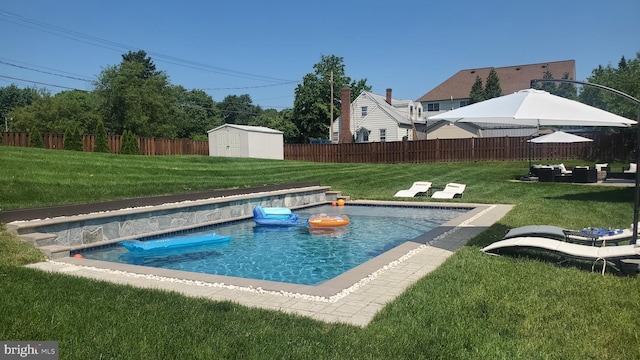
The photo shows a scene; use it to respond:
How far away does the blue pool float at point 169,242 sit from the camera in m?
8.96

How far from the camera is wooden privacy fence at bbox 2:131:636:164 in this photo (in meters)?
28.1

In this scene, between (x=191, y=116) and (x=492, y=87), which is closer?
(x=492, y=87)

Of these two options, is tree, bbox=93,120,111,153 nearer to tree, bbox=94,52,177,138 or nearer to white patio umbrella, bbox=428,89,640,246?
tree, bbox=94,52,177,138

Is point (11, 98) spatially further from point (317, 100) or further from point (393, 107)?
point (393, 107)

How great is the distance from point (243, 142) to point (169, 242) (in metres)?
23.3

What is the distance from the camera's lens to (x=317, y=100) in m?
51.8

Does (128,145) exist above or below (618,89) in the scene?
below

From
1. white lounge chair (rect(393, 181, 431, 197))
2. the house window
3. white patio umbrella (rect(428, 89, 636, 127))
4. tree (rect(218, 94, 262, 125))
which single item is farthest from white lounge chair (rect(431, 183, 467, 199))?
tree (rect(218, 94, 262, 125))

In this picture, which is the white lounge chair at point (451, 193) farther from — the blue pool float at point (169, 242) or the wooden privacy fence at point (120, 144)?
the wooden privacy fence at point (120, 144)

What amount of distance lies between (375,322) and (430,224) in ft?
27.7

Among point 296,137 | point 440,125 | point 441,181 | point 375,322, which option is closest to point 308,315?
point 375,322

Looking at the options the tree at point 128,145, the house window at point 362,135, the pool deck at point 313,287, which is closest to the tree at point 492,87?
the house window at point 362,135

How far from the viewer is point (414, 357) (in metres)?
3.37

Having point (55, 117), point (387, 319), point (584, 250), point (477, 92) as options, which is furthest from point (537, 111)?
point (55, 117)
